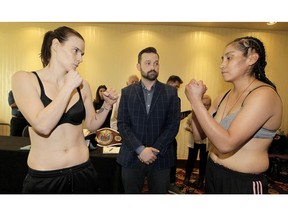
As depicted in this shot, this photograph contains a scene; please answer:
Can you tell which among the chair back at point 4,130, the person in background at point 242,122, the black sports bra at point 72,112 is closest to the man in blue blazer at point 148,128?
the person in background at point 242,122

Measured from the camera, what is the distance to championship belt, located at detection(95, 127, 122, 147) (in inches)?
114

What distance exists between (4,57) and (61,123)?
15.2 feet

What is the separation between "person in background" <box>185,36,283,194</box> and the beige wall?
12.6 feet

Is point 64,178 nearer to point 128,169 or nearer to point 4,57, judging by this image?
point 128,169

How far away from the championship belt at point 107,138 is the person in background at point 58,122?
142 cm

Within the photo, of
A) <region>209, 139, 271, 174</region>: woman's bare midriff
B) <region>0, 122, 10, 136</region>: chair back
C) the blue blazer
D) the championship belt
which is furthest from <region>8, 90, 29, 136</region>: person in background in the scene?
<region>209, 139, 271, 174</region>: woman's bare midriff

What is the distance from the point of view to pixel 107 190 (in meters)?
2.60

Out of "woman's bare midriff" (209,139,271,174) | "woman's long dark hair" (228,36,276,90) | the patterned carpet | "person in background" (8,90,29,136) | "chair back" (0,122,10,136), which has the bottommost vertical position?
the patterned carpet

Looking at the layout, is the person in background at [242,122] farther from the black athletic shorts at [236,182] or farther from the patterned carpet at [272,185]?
the patterned carpet at [272,185]

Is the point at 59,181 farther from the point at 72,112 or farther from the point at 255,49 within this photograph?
the point at 255,49

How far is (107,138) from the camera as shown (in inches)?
115

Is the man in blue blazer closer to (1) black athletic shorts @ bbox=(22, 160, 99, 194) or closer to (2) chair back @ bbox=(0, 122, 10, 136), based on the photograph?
(1) black athletic shorts @ bbox=(22, 160, 99, 194)

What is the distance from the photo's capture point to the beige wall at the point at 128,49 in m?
5.18

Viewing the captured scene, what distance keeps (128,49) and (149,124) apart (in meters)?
3.40
